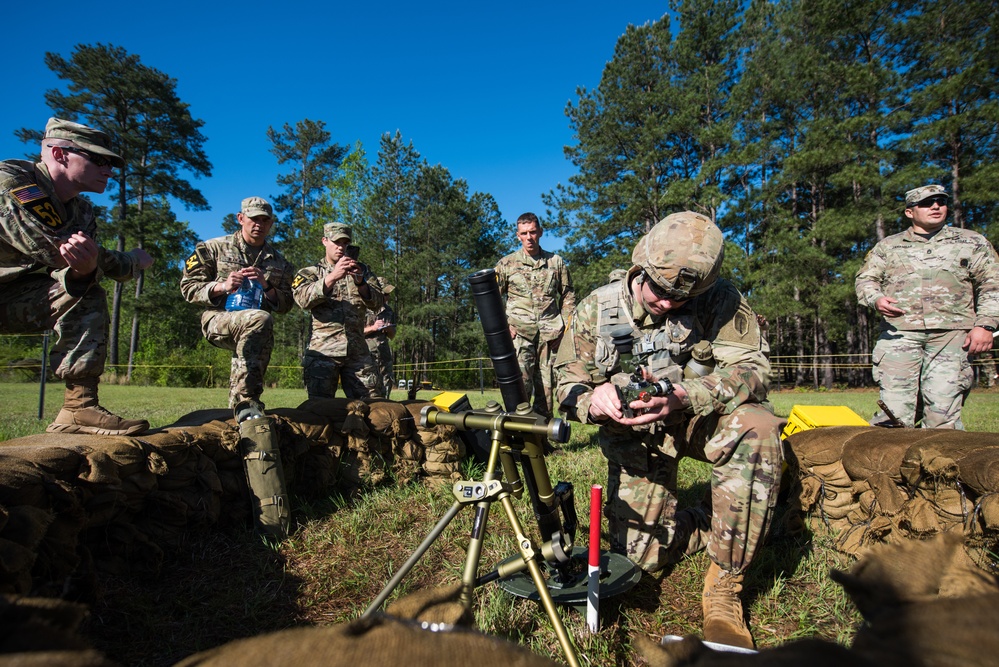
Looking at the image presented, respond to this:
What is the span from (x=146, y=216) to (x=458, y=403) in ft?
88.5

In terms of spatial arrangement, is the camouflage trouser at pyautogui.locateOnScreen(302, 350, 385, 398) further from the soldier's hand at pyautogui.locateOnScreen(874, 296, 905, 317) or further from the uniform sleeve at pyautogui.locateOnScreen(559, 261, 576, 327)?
the soldier's hand at pyautogui.locateOnScreen(874, 296, 905, 317)

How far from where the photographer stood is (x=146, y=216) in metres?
25.3

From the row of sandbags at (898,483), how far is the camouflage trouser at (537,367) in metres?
3.24

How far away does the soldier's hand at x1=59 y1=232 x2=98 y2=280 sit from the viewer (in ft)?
9.45

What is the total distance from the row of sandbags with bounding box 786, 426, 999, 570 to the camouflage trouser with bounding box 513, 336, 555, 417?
3.24 meters

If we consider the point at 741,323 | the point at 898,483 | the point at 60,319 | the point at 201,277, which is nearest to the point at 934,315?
the point at 898,483

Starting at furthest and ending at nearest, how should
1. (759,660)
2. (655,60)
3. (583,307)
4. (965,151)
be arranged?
(655,60), (965,151), (583,307), (759,660)

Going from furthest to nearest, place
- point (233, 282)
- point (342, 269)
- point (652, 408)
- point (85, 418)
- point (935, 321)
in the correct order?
point (342, 269) < point (935, 321) < point (233, 282) < point (85, 418) < point (652, 408)

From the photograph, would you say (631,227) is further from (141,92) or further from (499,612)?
(499,612)

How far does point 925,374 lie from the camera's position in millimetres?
4582

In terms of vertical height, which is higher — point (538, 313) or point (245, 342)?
point (538, 313)

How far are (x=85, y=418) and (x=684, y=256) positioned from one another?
3.47m

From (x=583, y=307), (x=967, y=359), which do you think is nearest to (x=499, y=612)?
(x=583, y=307)

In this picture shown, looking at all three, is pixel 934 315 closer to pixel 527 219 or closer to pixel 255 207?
pixel 527 219
